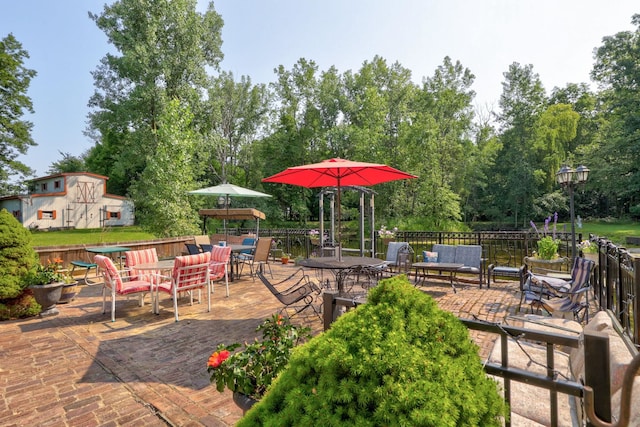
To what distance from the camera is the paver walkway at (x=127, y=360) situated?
250cm

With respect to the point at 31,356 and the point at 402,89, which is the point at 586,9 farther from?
the point at 402,89

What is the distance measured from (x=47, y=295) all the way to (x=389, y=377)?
6.01m

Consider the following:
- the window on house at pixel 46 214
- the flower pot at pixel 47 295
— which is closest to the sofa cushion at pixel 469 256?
the flower pot at pixel 47 295

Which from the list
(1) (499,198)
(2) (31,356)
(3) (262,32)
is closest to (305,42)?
(3) (262,32)

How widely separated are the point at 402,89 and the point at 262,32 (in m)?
15.1

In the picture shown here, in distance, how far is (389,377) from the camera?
1.07 m

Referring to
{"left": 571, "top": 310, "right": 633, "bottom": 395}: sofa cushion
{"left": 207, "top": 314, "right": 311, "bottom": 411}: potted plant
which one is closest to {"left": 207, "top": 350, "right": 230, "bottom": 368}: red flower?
{"left": 207, "top": 314, "right": 311, "bottom": 411}: potted plant

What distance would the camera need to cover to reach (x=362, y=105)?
26047 mm

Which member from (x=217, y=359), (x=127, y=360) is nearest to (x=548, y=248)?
(x=217, y=359)

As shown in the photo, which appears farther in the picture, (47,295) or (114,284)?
(47,295)

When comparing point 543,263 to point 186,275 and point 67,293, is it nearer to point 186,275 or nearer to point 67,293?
point 186,275

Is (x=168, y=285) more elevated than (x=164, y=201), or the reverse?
(x=164, y=201)

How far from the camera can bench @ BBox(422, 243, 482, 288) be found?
6902mm

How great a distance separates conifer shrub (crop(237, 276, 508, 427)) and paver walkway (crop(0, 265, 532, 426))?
157 centimetres
